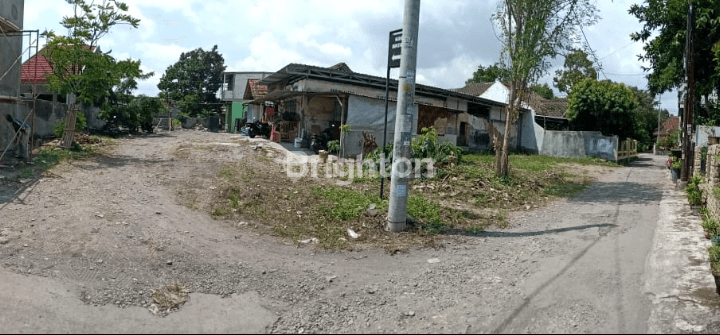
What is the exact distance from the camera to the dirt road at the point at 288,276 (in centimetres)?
461

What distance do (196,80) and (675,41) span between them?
140 ft

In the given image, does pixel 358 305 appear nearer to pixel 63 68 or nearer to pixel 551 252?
pixel 551 252

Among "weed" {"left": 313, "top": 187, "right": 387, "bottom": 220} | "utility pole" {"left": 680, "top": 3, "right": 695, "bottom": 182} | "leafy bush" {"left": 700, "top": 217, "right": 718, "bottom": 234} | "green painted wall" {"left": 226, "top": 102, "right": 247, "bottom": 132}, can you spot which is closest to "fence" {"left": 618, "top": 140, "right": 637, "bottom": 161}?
"utility pole" {"left": 680, "top": 3, "right": 695, "bottom": 182}

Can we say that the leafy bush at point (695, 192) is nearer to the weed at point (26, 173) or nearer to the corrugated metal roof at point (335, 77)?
the corrugated metal roof at point (335, 77)

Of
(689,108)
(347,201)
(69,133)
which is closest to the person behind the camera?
(347,201)

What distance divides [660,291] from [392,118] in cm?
1359

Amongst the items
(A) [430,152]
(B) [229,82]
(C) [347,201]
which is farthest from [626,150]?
(B) [229,82]

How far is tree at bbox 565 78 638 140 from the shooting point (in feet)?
89.5

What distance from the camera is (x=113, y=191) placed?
381 inches

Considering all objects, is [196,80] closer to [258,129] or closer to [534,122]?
[258,129]

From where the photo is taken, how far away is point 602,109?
27.3m

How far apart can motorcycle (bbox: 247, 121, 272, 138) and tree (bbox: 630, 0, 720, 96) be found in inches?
634

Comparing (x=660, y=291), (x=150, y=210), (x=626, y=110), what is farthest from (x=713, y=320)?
(x=626, y=110)

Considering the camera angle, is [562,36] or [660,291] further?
[562,36]
